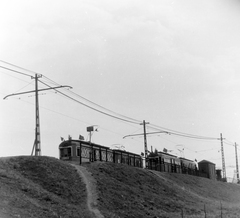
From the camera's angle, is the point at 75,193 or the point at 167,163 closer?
the point at 75,193

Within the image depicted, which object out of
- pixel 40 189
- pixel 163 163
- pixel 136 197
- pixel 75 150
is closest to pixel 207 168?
pixel 163 163

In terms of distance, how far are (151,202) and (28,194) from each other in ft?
33.8

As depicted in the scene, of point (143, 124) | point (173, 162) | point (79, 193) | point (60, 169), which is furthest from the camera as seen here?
point (173, 162)

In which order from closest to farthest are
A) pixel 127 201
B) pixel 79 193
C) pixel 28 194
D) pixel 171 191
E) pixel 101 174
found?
1. pixel 28 194
2. pixel 79 193
3. pixel 127 201
4. pixel 101 174
5. pixel 171 191

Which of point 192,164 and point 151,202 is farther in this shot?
point 192,164

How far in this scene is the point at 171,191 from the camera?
33812 mm

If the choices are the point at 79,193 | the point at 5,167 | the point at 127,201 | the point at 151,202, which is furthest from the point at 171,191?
the point at 5,167

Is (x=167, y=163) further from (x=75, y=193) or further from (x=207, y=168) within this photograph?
(x=75, y=193)

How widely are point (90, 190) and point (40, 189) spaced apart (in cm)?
384

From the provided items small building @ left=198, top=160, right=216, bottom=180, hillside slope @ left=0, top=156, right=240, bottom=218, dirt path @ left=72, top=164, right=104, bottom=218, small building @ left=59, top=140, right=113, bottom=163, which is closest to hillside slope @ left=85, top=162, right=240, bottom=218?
hillside slope @ left=0, top=156, right=240, bottom=218

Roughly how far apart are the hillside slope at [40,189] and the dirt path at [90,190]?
358 millimetres

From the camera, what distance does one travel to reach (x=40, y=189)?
21000 mm

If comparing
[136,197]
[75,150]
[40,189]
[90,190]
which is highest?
[75,150]

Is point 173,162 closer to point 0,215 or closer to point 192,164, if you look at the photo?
point 192,164
